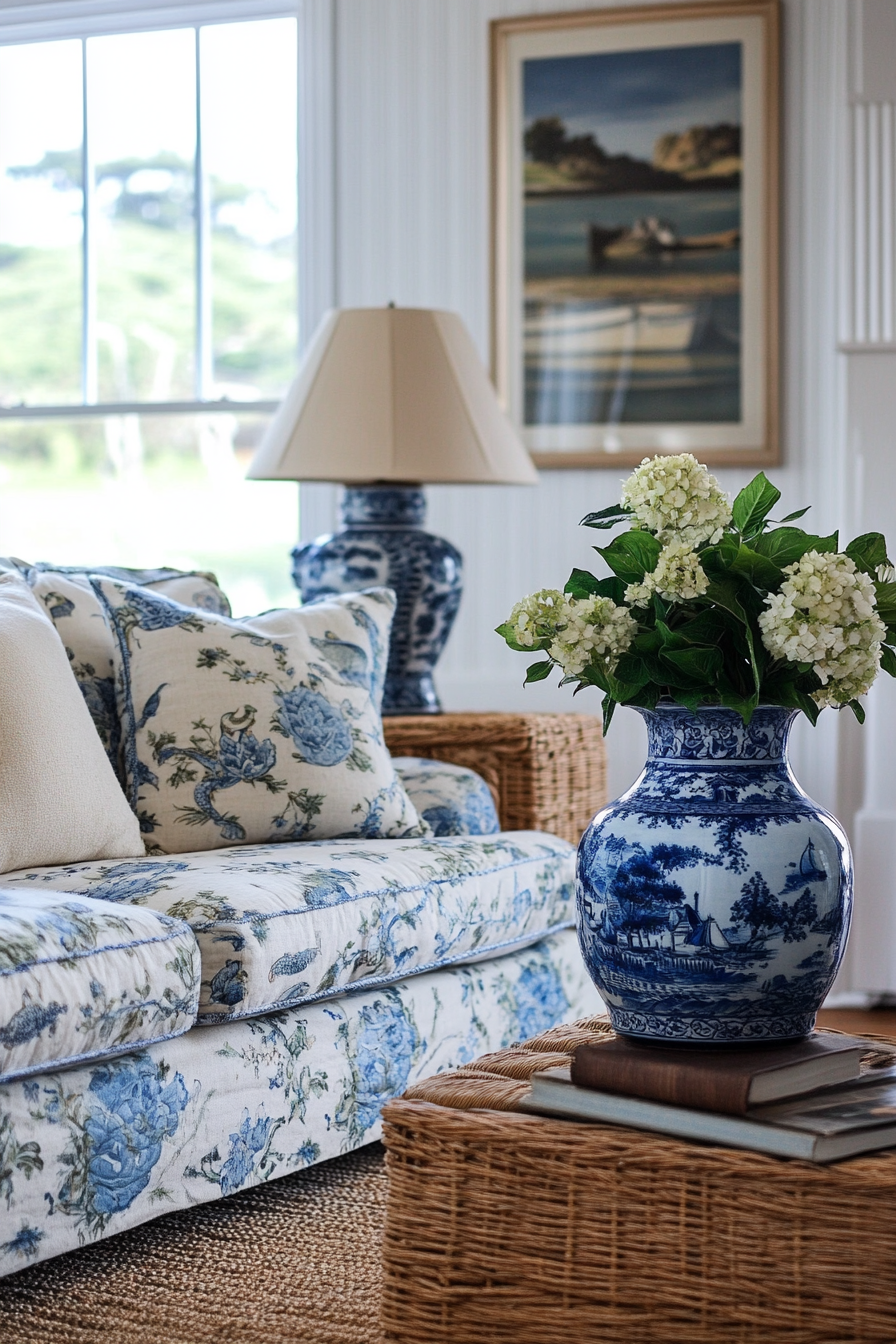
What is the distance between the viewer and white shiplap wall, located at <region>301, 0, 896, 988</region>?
12.8ft

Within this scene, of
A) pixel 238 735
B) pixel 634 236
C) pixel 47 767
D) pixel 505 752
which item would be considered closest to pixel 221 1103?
pixel 47 767

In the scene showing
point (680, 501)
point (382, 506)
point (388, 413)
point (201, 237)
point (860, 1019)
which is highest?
point (201, 237)

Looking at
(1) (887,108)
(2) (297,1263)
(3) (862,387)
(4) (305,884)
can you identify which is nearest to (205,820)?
(4) (305,884)

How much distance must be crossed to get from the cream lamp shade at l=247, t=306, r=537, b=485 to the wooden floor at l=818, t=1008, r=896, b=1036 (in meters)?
1.43

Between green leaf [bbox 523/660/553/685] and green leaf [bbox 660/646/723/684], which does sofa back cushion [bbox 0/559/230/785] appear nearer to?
green leaf [bbox 523/660/553/685]

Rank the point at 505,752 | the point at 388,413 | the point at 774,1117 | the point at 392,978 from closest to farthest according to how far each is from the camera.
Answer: the point at 774,1117 < the point at 392,978 < the point at 505,752 < the point at 388,413

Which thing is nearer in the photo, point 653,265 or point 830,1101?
point 830,1101

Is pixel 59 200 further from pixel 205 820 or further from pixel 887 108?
pixel 205 820

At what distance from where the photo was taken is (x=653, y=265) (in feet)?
13.3

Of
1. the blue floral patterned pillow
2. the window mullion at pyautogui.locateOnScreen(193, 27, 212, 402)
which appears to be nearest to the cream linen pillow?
the blue floral patterned pillow

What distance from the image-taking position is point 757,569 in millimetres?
1343

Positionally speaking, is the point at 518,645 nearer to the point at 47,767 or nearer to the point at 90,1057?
the point at 90,1057

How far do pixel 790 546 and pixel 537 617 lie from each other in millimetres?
229

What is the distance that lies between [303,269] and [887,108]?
1574 millimetres
